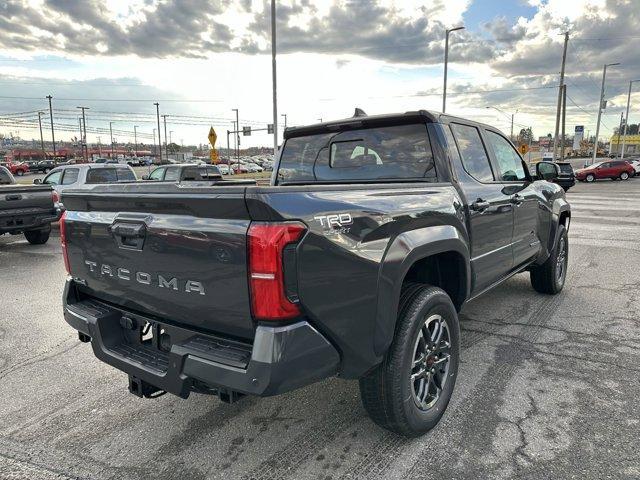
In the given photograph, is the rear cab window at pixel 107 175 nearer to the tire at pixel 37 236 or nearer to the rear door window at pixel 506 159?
the tire at pixel 37 236

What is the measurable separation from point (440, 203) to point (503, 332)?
83.0 inches

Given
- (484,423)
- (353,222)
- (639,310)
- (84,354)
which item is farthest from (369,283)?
(639,310)

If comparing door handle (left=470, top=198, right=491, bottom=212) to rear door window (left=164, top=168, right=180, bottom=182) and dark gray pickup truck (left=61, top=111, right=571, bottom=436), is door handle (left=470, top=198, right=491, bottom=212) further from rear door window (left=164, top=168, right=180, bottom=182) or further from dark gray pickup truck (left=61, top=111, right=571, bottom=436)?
rear door window (left=164, top=168, right=180, bottom=182)

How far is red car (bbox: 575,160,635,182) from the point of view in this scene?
3425 cm

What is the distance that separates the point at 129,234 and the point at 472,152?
2.75 m

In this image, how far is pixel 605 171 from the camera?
113 feet

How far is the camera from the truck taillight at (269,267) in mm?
1949

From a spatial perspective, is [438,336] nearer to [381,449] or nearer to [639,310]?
[381,449]

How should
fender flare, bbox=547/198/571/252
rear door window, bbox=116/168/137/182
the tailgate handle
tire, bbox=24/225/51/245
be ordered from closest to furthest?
1. the tailgate handle
2. fender flare, bbox=547/198/571/252
3. tire, bbox=24/225/51/245
4. rear door window, bbox=116/168/137/182

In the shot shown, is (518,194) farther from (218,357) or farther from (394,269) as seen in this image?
(218,357)

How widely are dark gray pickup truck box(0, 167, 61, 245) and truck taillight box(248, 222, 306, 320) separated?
8577 millimetres

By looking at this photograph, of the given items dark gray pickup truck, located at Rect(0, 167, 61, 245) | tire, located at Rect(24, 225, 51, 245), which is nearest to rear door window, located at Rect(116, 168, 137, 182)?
tire, located at Rect(24, 225, 51, 245)

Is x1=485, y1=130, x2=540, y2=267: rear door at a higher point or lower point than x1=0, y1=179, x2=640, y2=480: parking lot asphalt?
higher

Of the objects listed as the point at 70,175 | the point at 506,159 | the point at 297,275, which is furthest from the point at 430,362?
the point at 70,175
